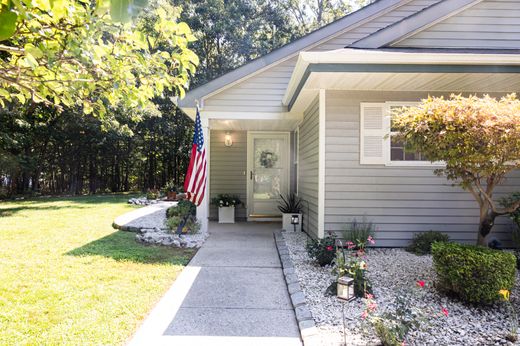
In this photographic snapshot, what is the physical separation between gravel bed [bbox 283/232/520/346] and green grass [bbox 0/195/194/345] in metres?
1.60

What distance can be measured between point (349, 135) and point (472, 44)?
8.59 feet

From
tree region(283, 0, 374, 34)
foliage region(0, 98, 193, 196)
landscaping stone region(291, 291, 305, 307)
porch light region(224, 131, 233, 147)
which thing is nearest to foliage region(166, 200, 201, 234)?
porch light region(224, 131, 233, 147)

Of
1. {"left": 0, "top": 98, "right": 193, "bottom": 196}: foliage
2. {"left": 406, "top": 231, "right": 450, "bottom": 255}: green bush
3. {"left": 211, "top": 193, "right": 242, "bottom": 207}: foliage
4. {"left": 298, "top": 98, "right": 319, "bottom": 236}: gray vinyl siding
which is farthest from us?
{"left": 0, "top": 98, "right": 193, "bottom": 196}: foliage

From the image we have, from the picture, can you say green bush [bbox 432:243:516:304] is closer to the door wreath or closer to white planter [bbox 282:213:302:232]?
white planter [bbox 282:213:302:232]

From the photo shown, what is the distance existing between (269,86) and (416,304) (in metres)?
4.90

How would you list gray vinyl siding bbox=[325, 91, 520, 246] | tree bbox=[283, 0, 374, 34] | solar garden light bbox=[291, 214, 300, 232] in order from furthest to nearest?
tree bbox=[283, 0, 374, 34] < solar garden light bbox=[291, 214, 300, 232] < gray vinyl siding bbox=[325, 91, 520, 246]

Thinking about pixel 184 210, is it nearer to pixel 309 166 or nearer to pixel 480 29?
pixel 309 166

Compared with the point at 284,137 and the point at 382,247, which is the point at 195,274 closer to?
the point at 382,247

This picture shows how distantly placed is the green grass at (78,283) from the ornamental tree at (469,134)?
126 inches

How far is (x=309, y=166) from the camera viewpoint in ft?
20.4

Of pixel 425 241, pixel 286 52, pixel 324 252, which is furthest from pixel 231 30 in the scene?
pixel 324 252

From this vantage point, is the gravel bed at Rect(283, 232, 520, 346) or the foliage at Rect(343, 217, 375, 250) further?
the foliage at Rect(343, 217, 375, 250)

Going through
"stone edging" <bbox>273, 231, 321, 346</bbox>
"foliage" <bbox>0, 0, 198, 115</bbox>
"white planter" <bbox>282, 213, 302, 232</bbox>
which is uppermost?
"foliage" <bbox>0, 0, 198, 115</bbox>

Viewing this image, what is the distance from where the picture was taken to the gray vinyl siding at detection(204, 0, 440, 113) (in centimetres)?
663
